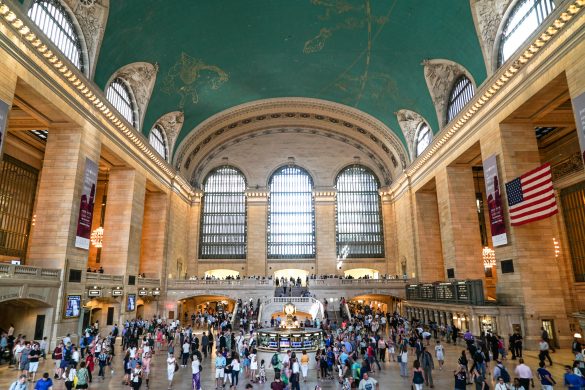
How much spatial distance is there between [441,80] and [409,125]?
656cm

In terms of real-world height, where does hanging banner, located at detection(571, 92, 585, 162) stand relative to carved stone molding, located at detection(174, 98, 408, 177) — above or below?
below

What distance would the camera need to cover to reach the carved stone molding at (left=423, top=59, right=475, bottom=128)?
22.3 m

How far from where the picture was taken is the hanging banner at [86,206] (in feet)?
57.7

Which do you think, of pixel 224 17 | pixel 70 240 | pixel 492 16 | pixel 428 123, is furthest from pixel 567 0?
pixel 70 240

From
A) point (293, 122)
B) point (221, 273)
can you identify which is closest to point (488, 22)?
point (293, 122)

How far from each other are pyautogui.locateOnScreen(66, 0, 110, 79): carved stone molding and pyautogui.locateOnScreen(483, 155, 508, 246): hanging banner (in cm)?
1857

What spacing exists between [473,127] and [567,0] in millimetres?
8166

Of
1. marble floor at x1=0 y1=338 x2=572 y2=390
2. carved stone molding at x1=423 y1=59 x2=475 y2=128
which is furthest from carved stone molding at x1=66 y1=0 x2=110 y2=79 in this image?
carved stone molding at x1=423 y1=59 x2=475 y2=128

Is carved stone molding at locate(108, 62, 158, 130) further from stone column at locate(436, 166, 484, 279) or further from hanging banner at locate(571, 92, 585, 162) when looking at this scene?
hanging banner at locate(571, 92, 585, 162)

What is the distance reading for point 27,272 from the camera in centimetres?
1422

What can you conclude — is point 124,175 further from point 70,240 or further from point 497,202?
point 497,202

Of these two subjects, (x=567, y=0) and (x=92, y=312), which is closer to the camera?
(x=567, y=0)

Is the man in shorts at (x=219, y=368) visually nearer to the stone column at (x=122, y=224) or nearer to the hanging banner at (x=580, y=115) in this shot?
the hanging banner at (x=580, y=115)

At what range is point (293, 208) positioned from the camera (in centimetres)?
3791
